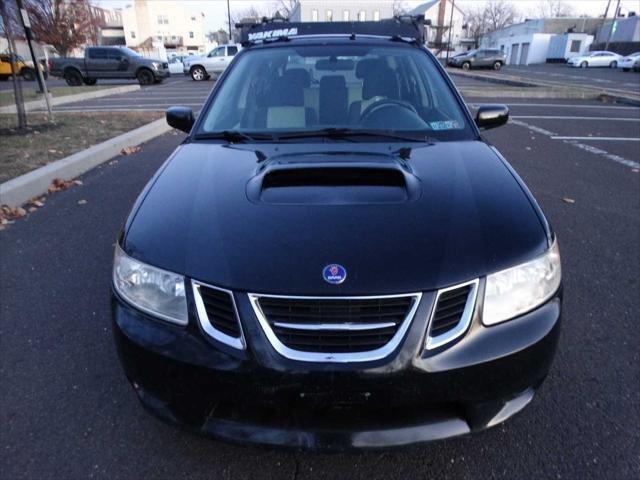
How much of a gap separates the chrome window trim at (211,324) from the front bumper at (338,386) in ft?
0.07

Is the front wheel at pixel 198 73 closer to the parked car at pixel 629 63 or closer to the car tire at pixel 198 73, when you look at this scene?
the car tire at pixel 198 73

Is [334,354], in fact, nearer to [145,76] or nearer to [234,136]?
[234,136]

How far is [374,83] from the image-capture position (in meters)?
2.97

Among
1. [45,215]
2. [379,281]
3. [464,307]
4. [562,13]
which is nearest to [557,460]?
[464,307]

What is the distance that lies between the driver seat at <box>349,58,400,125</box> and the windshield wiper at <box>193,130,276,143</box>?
562mm

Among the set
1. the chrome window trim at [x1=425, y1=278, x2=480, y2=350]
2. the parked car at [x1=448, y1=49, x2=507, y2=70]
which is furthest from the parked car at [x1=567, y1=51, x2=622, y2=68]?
the chrome window trim at [x1=425, y1=278, x2=480, y2=350]

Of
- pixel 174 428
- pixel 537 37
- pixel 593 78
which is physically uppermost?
pixel 537 37

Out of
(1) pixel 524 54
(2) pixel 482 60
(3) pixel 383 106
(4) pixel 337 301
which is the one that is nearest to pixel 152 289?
(4) pixel 337 301

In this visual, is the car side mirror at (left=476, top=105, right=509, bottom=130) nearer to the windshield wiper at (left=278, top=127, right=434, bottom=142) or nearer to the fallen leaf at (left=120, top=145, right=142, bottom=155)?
the windshield wiper at (left=278, top=127, right=434, bottom=142)

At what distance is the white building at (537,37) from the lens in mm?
62125

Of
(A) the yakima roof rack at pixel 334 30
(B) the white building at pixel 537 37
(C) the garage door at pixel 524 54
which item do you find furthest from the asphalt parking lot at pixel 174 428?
(C) the garage door at pixel 524 54

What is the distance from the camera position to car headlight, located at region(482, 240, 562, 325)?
1.61 metres

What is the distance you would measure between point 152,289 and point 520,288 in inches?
53.1

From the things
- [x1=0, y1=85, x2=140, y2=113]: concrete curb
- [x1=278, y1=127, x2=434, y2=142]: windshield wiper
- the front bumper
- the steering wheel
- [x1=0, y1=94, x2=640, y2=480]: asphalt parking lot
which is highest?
the steering wheel
